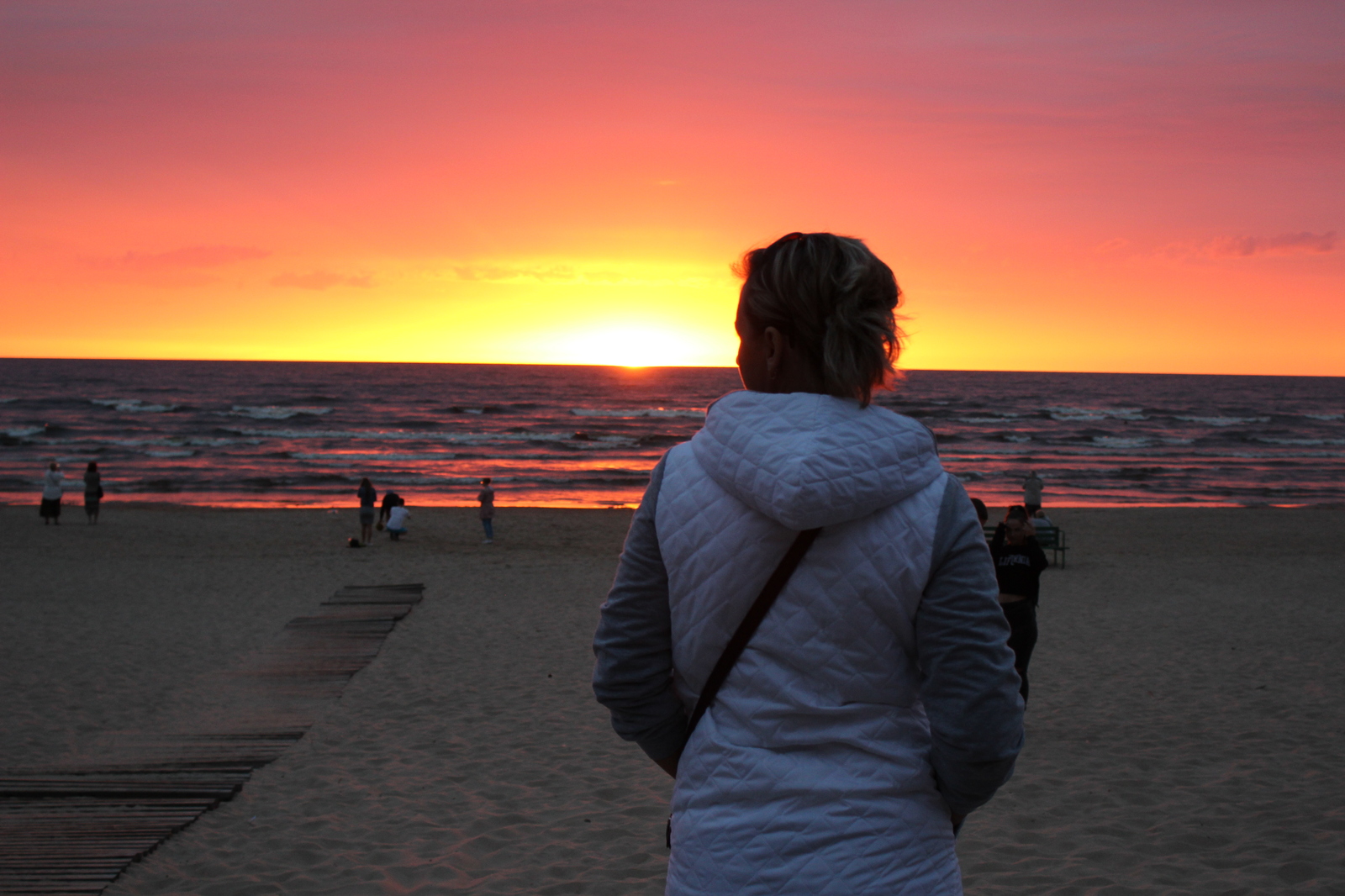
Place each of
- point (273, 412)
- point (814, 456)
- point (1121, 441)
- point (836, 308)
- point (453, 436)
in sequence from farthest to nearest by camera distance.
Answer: point (273, 412) → point (453, 436) → point (1121, 441) → point (836, 308) → point (814, 456)

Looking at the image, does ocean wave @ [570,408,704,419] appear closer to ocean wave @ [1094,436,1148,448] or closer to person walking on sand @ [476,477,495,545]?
ocean wave @ [1094,436,1148,448]

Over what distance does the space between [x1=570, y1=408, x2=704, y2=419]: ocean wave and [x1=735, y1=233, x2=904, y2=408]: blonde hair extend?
63.5 meters

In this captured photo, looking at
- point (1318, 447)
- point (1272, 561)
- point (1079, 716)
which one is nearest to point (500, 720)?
point (1079, 716)

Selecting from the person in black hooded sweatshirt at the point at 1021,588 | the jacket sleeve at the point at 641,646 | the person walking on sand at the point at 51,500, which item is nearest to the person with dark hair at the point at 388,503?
the person walking on sand at the point at 51,500

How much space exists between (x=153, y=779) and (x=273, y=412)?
2425 inches

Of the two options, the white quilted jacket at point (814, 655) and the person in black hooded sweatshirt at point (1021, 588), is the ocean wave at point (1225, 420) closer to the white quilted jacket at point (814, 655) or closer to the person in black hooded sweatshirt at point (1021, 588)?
the person in black hooded sweatshirt at point (1021, 588)

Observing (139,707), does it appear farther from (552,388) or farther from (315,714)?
(552,388)

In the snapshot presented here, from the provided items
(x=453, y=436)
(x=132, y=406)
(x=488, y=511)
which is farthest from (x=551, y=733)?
(x=132, y=406)

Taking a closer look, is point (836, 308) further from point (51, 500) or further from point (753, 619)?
point (51, 500)

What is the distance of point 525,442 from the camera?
49625 millimetres

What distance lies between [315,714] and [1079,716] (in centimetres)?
612

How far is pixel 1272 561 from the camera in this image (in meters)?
17.4

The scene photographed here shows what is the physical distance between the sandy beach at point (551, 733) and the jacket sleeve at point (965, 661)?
3721 mm

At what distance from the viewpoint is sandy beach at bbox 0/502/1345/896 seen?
504 cm
